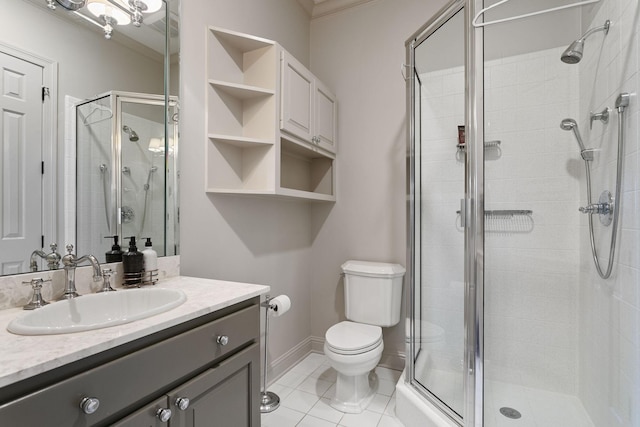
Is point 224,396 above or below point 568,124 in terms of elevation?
below

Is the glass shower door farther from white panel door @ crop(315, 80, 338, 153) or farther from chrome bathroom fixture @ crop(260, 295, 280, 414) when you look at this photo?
chrome bathroom fixture @ crop(260, 295, 280, 414)

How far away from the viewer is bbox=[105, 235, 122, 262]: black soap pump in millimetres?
1319

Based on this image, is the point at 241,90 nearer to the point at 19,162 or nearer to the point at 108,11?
the point at 108,11

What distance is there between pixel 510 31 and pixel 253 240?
5.84ft

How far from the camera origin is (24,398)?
0.63 metres

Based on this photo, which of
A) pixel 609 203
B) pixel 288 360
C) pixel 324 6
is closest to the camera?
pixel 609 203

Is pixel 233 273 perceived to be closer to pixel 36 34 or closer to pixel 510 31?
pixel 36 34

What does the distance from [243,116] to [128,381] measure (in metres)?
1.52

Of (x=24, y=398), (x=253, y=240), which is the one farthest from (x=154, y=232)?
(x=24, y=398)

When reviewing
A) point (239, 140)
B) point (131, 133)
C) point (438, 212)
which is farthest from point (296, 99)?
point (438, 212)

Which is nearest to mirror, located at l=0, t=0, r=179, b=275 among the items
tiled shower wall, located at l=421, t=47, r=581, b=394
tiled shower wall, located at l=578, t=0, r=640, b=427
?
tiled shower wall, located at l=421, t=47, r=581, b=394

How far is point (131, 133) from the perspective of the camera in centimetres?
142

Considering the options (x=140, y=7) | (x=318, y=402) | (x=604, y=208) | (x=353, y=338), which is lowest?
(x=318, y=402)

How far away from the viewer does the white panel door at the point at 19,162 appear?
40.3 inches
